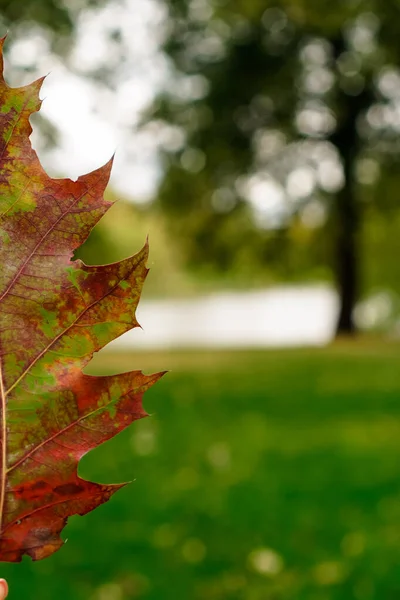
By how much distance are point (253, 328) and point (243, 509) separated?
27.8 m

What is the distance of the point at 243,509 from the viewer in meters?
6.38

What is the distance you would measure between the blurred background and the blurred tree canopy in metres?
0.05

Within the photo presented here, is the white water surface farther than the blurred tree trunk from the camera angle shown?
Yes

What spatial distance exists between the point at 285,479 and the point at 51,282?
687cm

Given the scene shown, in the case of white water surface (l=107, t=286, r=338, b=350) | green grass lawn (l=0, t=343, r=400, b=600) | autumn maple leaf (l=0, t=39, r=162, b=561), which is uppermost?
autumn maple leaf (l=0, t=39, r=162, b=561)

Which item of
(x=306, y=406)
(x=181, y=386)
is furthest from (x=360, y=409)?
(x=181, y=386)

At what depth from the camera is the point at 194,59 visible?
20.0m

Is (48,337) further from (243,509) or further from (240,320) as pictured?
(240,320)

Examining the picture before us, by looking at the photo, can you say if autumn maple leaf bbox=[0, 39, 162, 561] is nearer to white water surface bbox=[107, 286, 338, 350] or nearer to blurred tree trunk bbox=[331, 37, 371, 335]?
blurred tree trunk bbox=[331, 37, 371, 335]

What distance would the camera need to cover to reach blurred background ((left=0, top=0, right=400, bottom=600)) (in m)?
5.33

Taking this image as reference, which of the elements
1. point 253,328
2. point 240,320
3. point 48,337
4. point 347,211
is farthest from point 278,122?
point 48,337

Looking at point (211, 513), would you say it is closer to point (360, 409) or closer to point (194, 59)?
point (360, 409)

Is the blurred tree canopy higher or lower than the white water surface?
higher

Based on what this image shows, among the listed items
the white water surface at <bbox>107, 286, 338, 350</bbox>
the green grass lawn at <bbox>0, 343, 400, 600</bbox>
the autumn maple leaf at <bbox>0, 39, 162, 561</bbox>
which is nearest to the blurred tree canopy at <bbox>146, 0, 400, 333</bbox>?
the white water surface at <bbox>107, 286, 338, 350</bbox>
